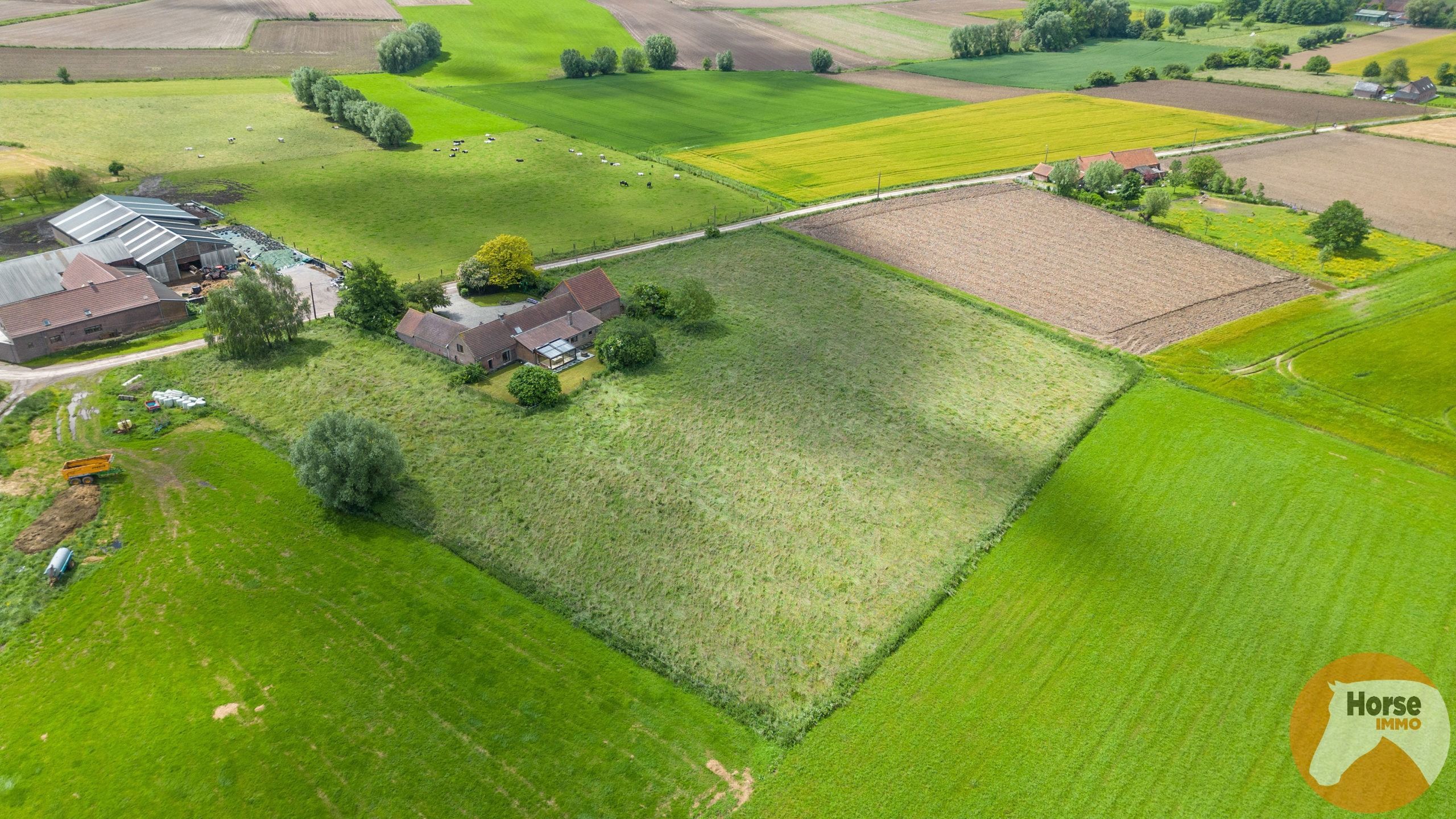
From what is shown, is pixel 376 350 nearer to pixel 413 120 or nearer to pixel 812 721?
pixel 812 721

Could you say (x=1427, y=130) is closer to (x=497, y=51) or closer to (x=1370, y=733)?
(x=1370, y=733)

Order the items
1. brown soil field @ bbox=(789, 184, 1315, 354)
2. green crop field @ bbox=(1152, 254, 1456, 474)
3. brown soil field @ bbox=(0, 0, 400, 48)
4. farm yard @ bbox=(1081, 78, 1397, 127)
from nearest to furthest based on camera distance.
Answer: green crop field @ bbox=(1152, 254, 1456, 474), brown soil field @ bbox=(789, 184, 1315, 354), farm yard @ bbox=(1081, 78, 1397, 127), brown soil field @ bbox=(0, 0, 400, 48)

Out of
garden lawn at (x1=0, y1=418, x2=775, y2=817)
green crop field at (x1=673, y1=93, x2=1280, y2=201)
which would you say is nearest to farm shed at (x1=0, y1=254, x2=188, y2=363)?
garden lawn at (x1=0, y1=418, x2=775, y2=817)

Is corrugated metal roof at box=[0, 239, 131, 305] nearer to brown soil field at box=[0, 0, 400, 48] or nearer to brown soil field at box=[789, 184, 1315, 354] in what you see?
brown soil field at box=[789, 184, 1315, 354]

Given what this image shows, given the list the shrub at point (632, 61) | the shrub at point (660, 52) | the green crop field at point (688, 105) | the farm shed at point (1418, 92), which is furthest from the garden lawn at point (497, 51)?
the farm shed at point (1418, 92)

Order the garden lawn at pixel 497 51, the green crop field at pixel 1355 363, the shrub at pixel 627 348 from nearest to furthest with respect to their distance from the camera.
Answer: the green crop field at pixel 1355 363 → the shrub at pixel 627 348 → the garden lawn at pixel 497 51

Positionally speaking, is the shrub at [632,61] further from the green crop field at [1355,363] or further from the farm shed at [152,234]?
the green crop field at [1355,363]

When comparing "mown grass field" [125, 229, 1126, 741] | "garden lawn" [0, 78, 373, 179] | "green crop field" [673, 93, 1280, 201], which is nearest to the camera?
"mown grass field" [125, 229, 1126, 741]
